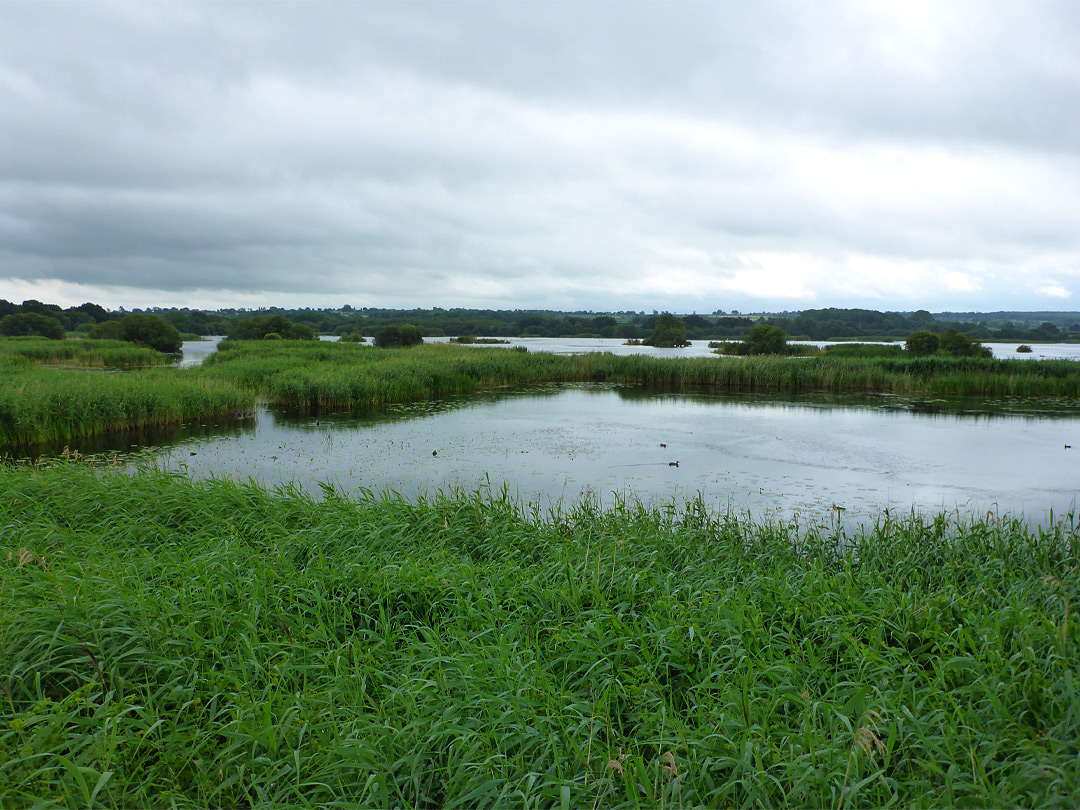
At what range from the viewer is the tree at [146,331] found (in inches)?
1740

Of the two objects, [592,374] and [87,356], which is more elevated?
[87,356]

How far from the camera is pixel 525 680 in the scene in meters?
3.11

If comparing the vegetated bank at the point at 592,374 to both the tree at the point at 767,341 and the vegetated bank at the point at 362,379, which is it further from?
the tree at the point at 767,341

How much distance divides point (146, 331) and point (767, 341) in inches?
1748

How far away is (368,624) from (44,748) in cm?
181

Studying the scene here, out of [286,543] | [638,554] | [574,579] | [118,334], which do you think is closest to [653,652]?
[574,579]

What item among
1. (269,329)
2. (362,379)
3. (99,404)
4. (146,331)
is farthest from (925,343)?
(146,331)

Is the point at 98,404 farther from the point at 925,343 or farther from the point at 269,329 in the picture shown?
the point at 269,329

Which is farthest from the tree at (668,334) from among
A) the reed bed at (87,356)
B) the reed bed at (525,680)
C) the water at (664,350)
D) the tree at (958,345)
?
the reed bed at (525,680)

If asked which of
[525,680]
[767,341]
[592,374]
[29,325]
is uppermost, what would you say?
[29,325]

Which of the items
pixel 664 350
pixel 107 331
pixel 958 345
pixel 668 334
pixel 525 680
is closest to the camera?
pixel 525 680

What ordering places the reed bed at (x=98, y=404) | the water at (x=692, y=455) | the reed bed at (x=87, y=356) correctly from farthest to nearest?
the reed bed at (x=87, y=356) → the reed bed at (x=98, y=404) → the water at (x=692, y=455)

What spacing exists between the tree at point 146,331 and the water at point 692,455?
113ft

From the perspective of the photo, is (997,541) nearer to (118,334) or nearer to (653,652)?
(653,652)
